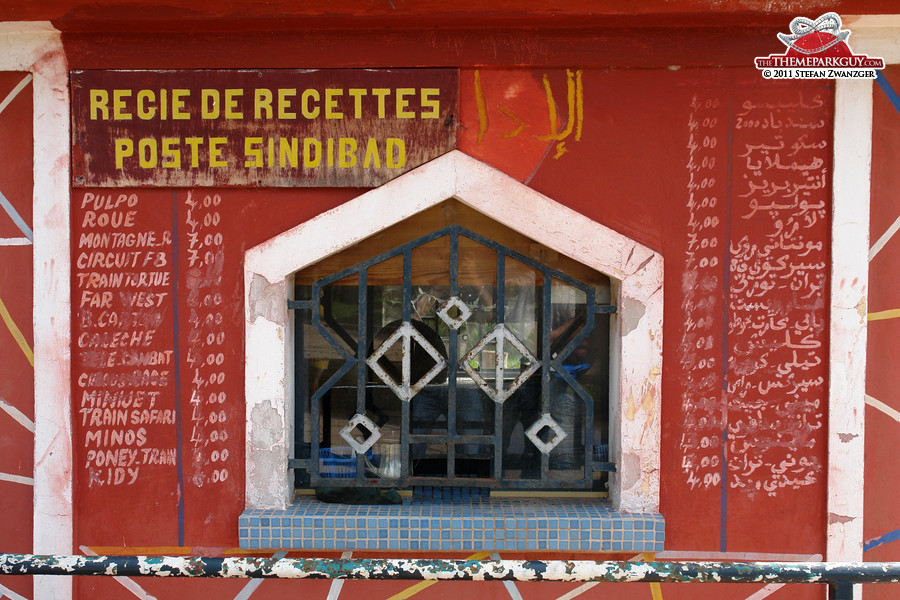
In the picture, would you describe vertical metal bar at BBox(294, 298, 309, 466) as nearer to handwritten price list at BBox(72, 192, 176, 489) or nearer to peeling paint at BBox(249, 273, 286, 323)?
peeling paint at BBox(249, 273, 286, 323)

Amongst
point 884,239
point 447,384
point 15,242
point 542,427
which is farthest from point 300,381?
point 884,239

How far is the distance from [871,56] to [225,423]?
332 cm

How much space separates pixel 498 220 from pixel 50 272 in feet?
6.70

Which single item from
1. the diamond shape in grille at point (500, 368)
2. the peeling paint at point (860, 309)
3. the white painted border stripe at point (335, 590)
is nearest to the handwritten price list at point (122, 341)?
the white painted border stripe at point (335, 590)

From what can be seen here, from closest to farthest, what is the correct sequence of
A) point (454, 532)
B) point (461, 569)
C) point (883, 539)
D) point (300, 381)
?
point (461, 569), point (454, 532), point (883, 539), point (300, 381)

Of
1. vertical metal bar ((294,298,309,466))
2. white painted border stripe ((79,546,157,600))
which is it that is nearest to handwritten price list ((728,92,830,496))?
vertical metal bar ((294,298,309,466))

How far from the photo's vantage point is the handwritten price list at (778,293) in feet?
8.77

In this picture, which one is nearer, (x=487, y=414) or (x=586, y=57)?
(x=586, y=57)

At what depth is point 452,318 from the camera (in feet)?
9.00

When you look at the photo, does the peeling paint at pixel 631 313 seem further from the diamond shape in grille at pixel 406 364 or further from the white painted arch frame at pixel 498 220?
the diamond shape in grille at pixel 406 364

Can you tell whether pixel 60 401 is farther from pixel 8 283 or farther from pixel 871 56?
pixel 871 56

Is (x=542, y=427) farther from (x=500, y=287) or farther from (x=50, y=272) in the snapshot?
(x=50, y=272)

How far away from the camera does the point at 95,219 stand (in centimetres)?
274

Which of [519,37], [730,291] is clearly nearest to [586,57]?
[519,37]
